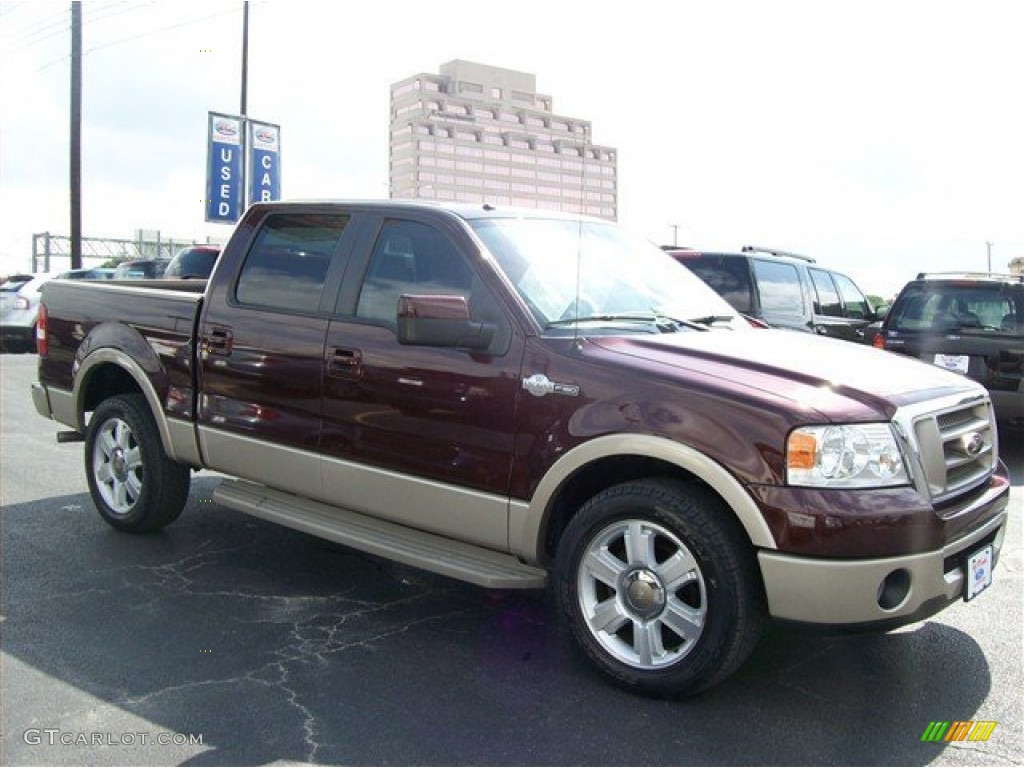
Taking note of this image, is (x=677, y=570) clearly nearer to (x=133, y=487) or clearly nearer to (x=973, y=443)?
(x=973, y=443)

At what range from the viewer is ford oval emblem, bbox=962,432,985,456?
12.2ft

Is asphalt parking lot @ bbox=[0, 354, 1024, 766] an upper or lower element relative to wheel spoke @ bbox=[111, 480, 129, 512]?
lower

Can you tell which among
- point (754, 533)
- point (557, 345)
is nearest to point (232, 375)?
point (557, 345)

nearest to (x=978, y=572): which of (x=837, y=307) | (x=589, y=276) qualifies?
(x=589, y=276)

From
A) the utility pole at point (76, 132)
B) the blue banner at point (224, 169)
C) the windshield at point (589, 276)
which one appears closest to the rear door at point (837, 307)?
the windshield at point (589, 276)

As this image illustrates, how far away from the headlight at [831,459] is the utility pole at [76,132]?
24.3m

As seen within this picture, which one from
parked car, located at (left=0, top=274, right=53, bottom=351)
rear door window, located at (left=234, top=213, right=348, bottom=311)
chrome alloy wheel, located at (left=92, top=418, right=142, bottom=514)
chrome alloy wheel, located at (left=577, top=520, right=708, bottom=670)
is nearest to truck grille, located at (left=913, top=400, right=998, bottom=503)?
chrome alloy wheel, located at (left=577, top=520, right=708, bottom=670)

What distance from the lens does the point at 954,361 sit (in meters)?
8.58

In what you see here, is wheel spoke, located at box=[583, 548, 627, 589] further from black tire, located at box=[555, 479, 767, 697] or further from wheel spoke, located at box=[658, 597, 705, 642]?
wheel spoke, located at box=[658, 597, 705, 642]

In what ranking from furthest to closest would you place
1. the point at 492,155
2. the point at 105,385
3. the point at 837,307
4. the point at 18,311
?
the point at 18,311 < the point at 837,307 < the point at 105,385 < the point at 492,155

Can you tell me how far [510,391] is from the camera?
3.87 meters

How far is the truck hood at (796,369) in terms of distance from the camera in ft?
11.0

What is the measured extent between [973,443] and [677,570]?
4.45ft

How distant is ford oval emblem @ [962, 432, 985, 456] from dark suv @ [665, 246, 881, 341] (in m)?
5.39
